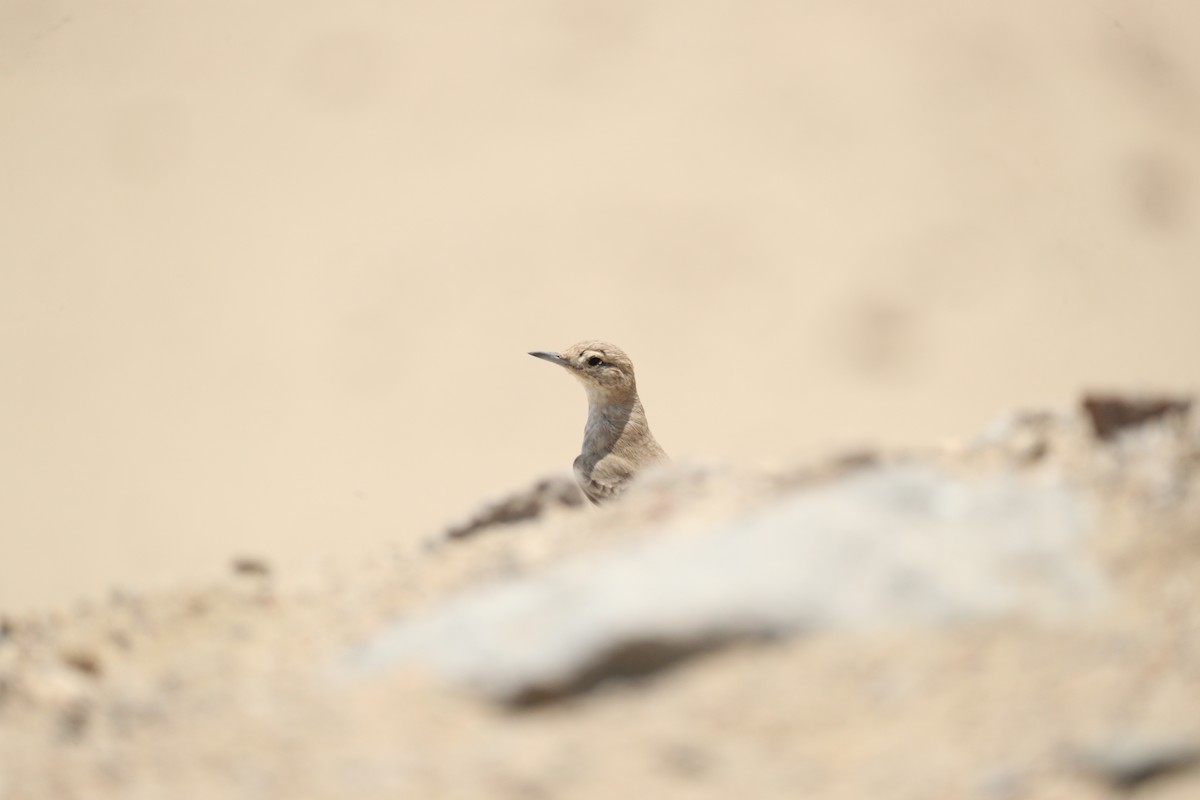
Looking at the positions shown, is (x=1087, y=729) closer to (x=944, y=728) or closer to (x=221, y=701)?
(x=944, y=728)

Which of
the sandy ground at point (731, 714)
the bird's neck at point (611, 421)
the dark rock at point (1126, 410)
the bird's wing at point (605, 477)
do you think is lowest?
the sandy ground at point (731, 714)

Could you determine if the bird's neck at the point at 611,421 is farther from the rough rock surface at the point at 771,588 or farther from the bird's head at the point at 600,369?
the rough rock surface at the point at 771,588

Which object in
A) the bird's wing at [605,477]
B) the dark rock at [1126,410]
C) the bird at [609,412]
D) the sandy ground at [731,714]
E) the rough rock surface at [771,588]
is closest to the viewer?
the sandy ground at [731,714]

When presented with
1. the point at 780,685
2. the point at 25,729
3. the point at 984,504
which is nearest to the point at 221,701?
the point at 25,729

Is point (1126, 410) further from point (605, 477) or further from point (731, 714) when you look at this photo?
point (605, 477)

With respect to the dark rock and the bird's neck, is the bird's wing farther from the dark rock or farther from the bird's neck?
the dark rock

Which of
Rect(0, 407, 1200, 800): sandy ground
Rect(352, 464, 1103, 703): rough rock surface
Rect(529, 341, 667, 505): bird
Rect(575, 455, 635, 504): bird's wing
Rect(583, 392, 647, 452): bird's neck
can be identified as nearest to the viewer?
Rect(0, 407, 1200, 800): sandy ground

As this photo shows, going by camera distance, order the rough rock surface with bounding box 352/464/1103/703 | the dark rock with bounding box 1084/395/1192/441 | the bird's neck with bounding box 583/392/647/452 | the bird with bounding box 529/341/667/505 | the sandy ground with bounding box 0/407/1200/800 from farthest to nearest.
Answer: the bird's neck with bounding box 583/392/647/452, the bird with bounding box 529/341/667/505, the dark rock with bounding box 1084/395/1192/441, the rough rock surface with bounding box 352/464/1103/703, the sandy ground with bounding box 0/407/1200/800

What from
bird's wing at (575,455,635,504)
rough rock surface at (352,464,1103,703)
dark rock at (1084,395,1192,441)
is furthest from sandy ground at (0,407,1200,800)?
bird's wing at (575,455,635,504)

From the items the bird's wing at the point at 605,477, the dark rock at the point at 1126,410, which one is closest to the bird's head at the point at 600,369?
the bird's wing at the point at 605,477

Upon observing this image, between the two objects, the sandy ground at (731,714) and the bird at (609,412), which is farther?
the bird at (609,412)
